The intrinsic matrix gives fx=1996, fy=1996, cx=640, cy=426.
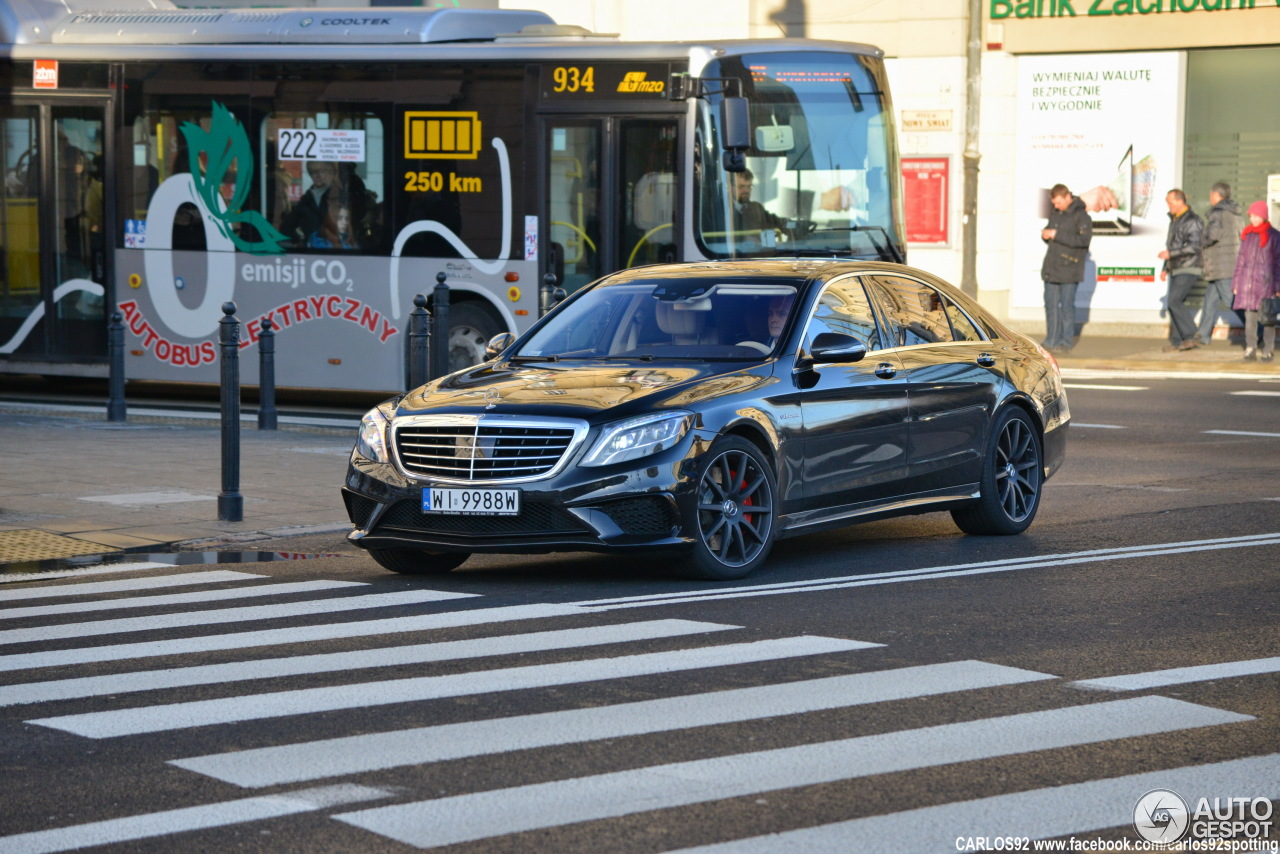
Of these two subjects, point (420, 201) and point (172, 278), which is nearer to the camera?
point (420, 201)

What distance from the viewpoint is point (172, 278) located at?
1941 cm

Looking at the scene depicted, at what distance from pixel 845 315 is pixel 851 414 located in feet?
1.94

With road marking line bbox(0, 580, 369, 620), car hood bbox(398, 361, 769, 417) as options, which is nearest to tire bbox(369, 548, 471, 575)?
road marking line bbox(0, 580, 369, 620)

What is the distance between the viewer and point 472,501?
29.3ft

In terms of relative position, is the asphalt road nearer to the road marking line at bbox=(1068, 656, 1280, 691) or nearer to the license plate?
the road marking line at bbox=(1068, 656, 1280, 691)

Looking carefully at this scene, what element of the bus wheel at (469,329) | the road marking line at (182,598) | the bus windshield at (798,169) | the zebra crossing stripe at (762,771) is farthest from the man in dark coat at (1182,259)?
the zebra crossing stripe at (762,771)

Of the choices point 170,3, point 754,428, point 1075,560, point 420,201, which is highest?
point 170,3

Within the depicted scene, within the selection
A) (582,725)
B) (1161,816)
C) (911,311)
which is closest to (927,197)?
(911,311)

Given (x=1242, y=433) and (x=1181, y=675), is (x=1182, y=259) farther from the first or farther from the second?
(x=1181, y=675)

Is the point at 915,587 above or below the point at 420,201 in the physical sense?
below

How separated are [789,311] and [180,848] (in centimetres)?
565

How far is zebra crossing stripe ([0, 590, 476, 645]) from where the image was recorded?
802 centimetres

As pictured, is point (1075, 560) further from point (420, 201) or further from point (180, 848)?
point (420, 201)

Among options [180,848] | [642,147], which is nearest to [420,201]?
[642,147]
